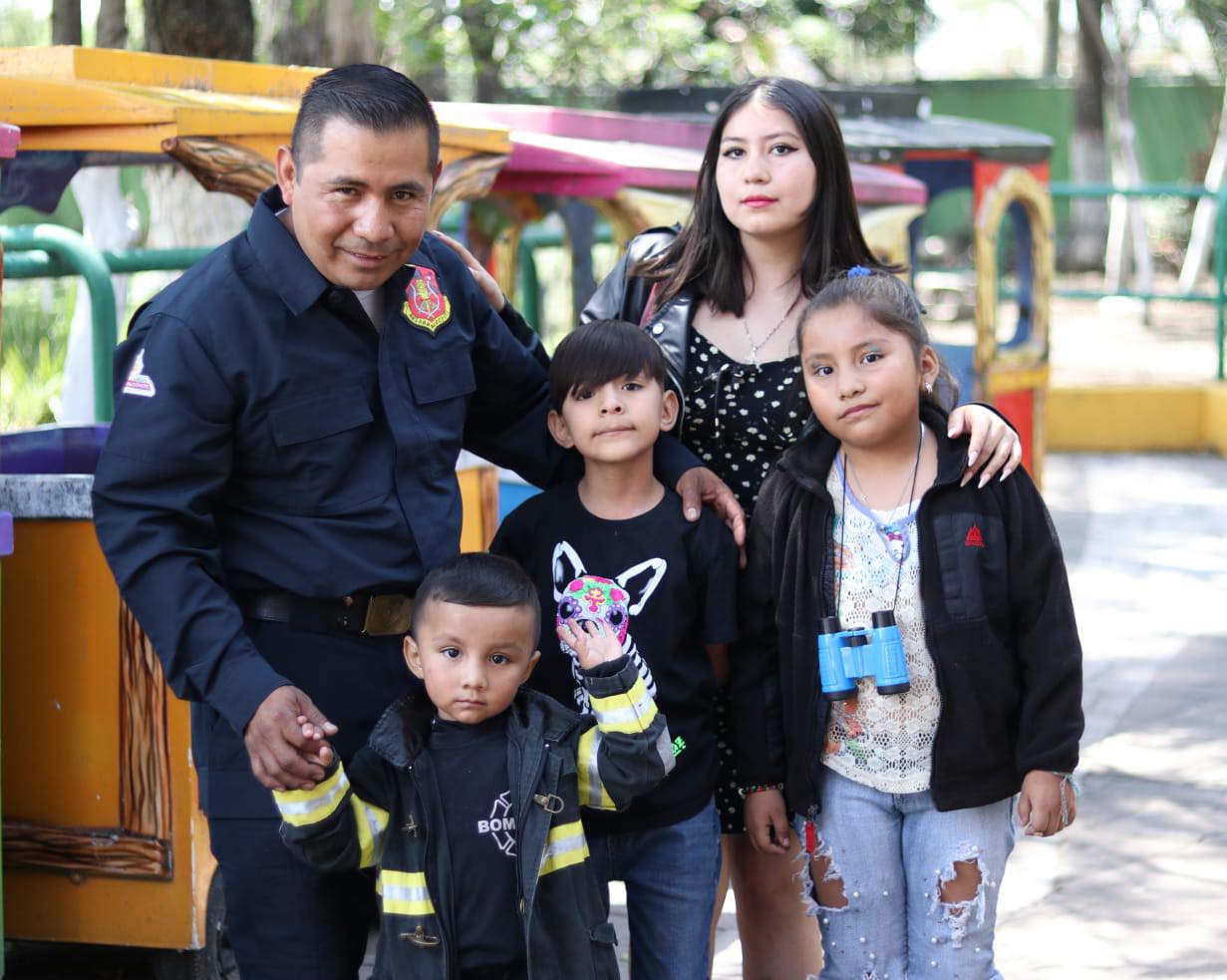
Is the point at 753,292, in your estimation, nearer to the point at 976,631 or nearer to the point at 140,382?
the point at 976,631

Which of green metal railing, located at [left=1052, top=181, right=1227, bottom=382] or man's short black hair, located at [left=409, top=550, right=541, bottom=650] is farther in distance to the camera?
green metal railing, located at [left=1052, top=181, right=1227, bottom=382]

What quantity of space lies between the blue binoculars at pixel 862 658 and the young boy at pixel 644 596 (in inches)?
6.7

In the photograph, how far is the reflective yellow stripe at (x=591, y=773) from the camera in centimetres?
238

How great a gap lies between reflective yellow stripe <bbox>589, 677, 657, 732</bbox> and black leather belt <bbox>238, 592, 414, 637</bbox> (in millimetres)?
330

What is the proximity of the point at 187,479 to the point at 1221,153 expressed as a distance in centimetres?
1602

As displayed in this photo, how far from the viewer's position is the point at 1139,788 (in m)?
4.75

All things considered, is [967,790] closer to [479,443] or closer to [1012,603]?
[1012,603]

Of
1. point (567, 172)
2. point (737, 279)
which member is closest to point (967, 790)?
point (737, 279)

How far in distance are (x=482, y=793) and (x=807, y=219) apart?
3.90 feet

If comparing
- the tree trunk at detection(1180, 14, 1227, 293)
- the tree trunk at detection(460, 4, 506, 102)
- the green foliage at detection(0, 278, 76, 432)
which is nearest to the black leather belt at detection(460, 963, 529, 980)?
the green foliage at detection(0, 278, 76, 432)

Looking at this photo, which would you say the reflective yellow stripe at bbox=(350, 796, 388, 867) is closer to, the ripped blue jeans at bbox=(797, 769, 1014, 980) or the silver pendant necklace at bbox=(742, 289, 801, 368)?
the ripped blue jeans at bbox=(797, 769, 1014, 980)

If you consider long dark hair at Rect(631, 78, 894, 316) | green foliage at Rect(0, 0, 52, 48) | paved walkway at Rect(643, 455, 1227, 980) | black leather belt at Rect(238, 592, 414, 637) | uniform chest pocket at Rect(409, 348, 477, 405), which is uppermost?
green foliage at Rect(0, 0, 52, 48)

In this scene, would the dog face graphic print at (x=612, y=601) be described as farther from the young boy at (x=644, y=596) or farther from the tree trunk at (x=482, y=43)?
the tree trunk at (x=482, y=43)

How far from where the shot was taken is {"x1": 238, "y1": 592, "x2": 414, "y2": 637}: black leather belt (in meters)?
2.32
